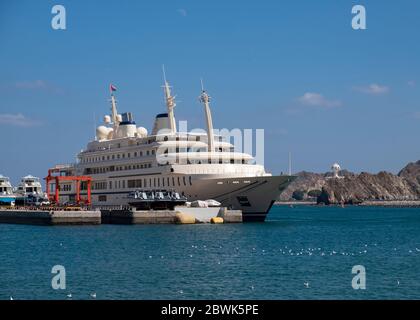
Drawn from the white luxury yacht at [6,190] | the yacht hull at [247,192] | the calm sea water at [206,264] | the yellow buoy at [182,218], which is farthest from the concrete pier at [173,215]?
the white luxury yacht at [6,190]

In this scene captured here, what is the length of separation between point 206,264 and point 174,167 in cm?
4099

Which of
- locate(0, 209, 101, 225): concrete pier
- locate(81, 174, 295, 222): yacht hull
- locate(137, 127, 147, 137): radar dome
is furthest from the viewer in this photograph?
locate(137, 127, 147, 137): radar dome

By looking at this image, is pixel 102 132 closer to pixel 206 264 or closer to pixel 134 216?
pixel 134 216

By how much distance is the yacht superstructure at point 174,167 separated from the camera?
7862 cm

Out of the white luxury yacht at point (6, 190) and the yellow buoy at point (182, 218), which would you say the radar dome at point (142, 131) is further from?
the white luxury yacht at point (6, 190)

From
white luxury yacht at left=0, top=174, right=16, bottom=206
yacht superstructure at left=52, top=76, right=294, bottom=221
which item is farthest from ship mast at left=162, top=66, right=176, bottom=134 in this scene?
white luxury yacht at left=0, top=174, right=16, bottom=206

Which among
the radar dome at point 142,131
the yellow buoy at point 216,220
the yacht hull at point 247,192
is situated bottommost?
the yellow buoy at point 216,220

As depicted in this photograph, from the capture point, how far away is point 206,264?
4188 centimetres

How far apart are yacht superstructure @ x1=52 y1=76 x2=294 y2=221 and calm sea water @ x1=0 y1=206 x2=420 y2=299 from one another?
40.3ft

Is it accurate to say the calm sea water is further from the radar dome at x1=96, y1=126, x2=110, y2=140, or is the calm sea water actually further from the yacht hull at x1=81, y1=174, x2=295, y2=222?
the radar dome at x1=96, y1=126, x2=110, y2=140

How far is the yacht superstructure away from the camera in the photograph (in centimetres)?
7862

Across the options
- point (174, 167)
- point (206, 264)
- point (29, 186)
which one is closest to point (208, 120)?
point (174, 167)

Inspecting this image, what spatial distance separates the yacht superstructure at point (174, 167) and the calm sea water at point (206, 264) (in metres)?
12.3
